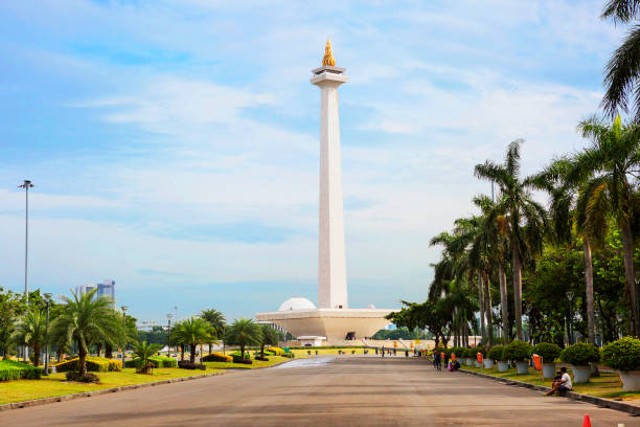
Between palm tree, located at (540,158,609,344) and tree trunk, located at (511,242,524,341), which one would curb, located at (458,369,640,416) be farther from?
tree trunk, located at (511,242,524,341)

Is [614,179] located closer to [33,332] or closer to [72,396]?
[72,396]

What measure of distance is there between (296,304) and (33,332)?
138238 millimetres

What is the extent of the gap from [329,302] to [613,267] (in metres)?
93.6

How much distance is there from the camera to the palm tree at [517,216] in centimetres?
4834

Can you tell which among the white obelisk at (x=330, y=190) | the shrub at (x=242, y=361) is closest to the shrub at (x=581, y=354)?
the shrub at (x=242, y=361)

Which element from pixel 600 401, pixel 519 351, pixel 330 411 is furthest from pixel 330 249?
pixel 330 411

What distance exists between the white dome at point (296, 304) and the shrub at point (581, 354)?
155m

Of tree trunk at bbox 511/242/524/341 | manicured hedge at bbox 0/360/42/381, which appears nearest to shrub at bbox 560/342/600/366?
tree trunk at bbox 511/242/524/341

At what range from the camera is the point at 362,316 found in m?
146

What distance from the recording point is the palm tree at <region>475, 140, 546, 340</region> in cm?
4834

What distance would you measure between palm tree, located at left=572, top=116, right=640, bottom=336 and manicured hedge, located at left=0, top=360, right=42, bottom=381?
83.7ft

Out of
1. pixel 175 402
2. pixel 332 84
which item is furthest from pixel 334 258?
pixel 175 402

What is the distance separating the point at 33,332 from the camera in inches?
2016

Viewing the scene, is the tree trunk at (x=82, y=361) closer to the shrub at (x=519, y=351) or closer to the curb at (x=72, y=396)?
the curb at (x=72, y=396)
